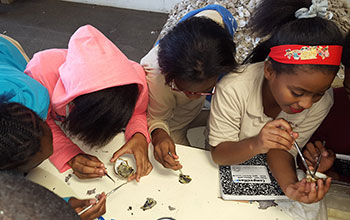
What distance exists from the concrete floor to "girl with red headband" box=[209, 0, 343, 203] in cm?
171

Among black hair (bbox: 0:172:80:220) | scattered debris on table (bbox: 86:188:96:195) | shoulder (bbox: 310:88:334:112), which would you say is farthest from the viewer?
shoulder (bbox: 310:88:334:112)

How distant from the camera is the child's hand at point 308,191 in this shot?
32.7 inches

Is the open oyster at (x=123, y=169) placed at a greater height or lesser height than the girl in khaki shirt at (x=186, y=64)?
lesser

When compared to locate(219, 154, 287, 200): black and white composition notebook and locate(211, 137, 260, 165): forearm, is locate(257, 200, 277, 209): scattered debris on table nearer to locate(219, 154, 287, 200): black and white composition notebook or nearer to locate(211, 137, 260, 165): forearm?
locate(219, 154, 287, 200): black and white composition notebook

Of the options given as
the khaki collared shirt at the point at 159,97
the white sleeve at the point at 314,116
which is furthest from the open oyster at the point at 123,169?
the white sleeve at the point at 314,116

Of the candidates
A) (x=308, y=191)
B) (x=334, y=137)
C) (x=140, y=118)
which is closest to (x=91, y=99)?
(x=140, y=118)

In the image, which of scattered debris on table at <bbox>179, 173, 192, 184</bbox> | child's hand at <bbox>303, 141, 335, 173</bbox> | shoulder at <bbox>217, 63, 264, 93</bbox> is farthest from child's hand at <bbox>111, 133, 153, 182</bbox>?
child's hand at <bbox>303, 141, 335, 173</bbox>

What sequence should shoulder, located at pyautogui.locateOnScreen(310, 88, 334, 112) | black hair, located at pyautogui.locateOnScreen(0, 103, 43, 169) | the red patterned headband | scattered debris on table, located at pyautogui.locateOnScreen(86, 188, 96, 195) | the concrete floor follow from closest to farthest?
black hair, located at pyautogui.locateOnScreen(0, 103, 43, 169) → the red patterned headband → scattered debris on table, located at pyautogui.locateOnScreen(86, 188, 96, 195) → shoulder, located at pyautogui.locateOnScreen(310, 88, 334, 112) → the concrete floor

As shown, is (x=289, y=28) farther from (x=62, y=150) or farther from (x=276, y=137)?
(x=62, y=150)

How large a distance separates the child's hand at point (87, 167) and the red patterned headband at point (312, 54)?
648mm

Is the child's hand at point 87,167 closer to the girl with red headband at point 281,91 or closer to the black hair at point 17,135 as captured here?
the black hair at point 17,135

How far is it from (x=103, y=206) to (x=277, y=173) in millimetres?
544

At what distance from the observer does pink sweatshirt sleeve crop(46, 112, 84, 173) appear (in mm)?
969

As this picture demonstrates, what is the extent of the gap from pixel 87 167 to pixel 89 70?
0.30 meters
